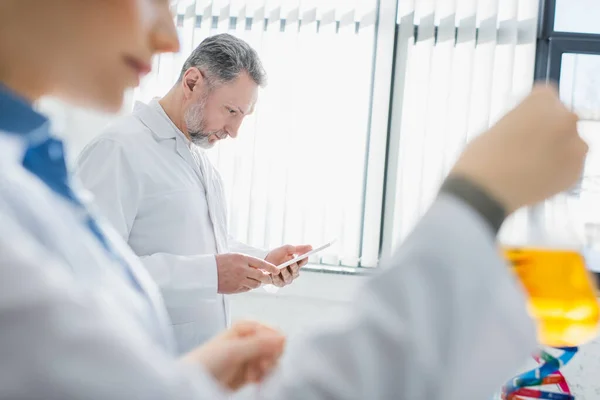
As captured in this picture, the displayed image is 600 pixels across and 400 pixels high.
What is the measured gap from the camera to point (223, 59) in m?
2.27

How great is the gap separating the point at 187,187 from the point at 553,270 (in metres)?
1.59

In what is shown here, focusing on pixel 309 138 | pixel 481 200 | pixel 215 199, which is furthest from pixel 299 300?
pixel 481 200

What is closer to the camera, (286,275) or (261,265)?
(261,265)

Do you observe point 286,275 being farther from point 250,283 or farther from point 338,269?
point 338,269

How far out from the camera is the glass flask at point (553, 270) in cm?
69

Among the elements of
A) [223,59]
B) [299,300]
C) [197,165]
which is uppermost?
[223,59]

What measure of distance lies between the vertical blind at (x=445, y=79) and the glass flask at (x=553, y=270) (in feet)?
8.99

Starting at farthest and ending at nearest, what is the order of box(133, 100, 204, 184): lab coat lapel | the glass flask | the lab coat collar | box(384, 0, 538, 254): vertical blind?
1. box(384, 0, 538, 254): vertical blind
2. box(133, 100, 204, 184): lab coat lapel
3. the glass flask
4. the lab coat collar

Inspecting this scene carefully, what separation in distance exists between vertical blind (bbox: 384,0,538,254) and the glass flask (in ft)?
8.99

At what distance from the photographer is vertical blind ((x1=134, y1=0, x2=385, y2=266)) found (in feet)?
11.4

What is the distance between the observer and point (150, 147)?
6.91 feet

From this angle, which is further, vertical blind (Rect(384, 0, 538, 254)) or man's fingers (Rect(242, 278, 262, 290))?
vertical blind (Rect(384, 0, 538, 254))

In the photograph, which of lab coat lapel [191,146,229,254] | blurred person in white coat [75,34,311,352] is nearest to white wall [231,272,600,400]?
blurred person in white coat [75,34,311,352]

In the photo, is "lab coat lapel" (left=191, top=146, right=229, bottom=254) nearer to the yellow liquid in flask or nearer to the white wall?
the white wall
